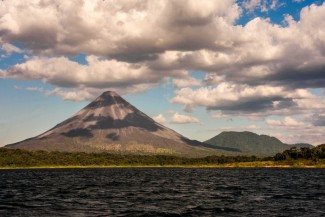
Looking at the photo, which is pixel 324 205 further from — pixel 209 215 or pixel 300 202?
pixel 209 215

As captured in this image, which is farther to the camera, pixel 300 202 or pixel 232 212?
pixel 300 202

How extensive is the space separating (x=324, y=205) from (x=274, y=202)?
8279 mm

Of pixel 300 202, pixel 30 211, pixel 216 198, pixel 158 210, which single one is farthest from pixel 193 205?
pixel 30 211

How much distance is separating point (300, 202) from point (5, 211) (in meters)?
48.2

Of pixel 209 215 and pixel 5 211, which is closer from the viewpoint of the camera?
pixel 209 215

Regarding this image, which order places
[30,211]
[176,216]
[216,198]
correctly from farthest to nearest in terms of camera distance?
1. [216,198]
2. [30,211]
3. [176,216]

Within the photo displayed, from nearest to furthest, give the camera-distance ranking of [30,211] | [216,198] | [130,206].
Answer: [30,211], [130,206], [216,198]

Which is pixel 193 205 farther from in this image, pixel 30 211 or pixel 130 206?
pixel 30 211

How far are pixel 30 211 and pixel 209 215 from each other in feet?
85.6

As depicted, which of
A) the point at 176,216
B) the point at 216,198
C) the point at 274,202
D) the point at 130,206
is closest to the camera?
the point at 176,216

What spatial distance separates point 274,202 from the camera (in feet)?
230

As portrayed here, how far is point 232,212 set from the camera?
58438 mm

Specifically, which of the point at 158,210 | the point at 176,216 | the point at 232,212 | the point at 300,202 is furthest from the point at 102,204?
the point at 300,202

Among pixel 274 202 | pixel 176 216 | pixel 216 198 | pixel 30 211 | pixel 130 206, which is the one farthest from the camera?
pixel 216 198
